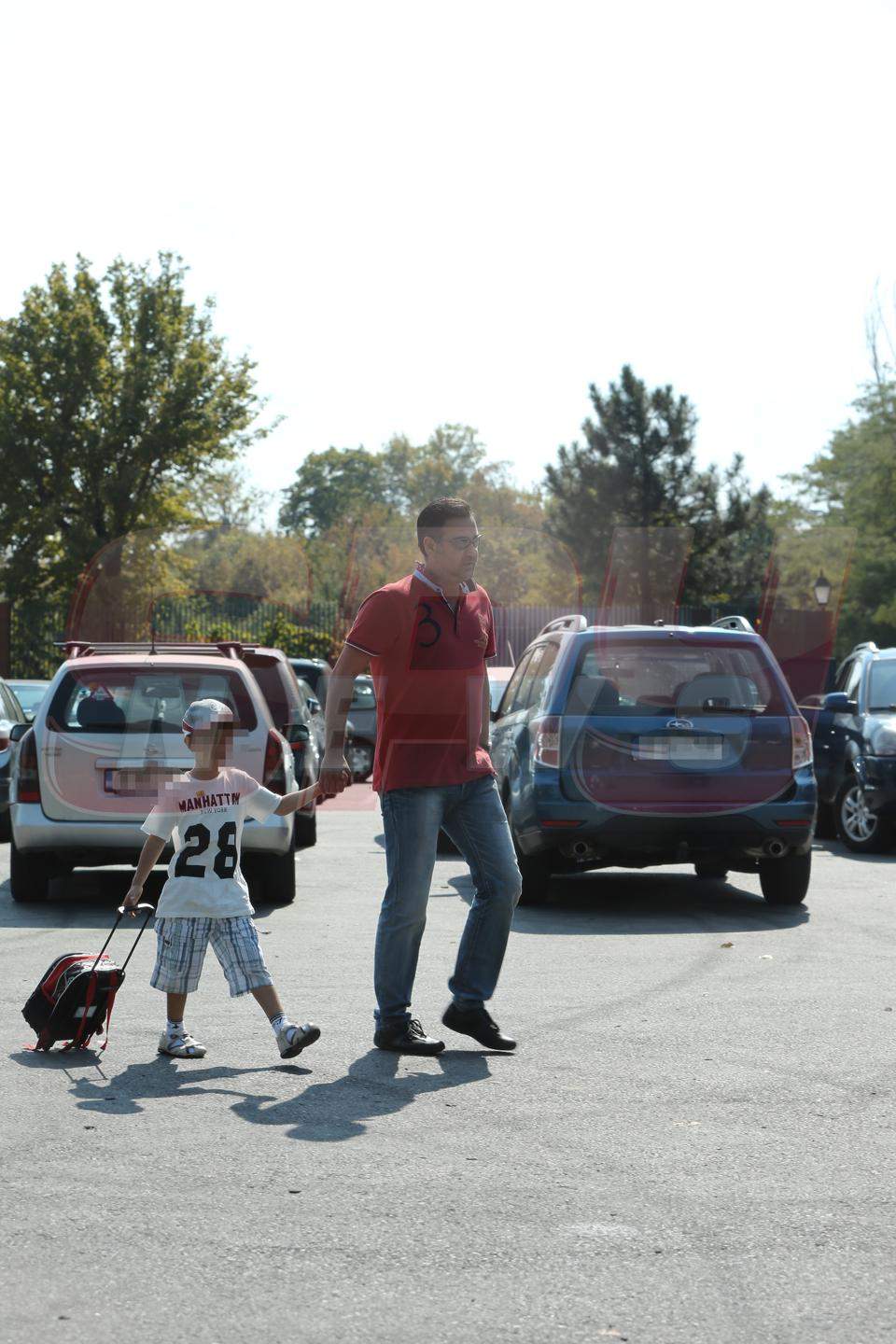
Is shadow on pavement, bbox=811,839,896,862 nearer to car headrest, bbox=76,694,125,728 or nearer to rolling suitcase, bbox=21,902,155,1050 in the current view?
car headrest, bbox=76,694,125,728

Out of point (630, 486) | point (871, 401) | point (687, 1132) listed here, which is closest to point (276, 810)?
point (687, 1132)

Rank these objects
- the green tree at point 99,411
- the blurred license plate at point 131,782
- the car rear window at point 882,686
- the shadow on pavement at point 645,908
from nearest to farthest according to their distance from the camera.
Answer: the shadow on pavement at point 645,908 < the blurred license plate at point 131,782 < the car rear window at point 882,686 < the green tree at point 99,411

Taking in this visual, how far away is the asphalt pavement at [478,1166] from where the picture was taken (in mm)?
3682

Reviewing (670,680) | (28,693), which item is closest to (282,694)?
(670,680)

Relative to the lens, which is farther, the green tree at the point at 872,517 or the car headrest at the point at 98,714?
the green tree at the point at 872,517

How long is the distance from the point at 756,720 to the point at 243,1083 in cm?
539

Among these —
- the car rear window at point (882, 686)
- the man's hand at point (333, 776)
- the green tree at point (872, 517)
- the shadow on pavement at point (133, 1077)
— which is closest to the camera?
the shadow on pavement at point (133, 1077)

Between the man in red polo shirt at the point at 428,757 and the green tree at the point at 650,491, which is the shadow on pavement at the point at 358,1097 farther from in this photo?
the green tree at the point at 650,491

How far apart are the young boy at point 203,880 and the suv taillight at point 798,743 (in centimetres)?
473

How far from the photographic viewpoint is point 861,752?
14.6 m

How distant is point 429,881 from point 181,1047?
1.07m

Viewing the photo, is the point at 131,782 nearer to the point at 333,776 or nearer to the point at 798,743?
the point at 798,743

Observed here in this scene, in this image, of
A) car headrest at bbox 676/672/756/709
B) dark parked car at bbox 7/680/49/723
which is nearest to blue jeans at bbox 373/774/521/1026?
car headrest at bbox 676/672/756/709

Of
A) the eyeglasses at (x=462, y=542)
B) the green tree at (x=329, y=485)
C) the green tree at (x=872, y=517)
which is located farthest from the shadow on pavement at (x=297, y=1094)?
the green tree at (x=329, y=485)
